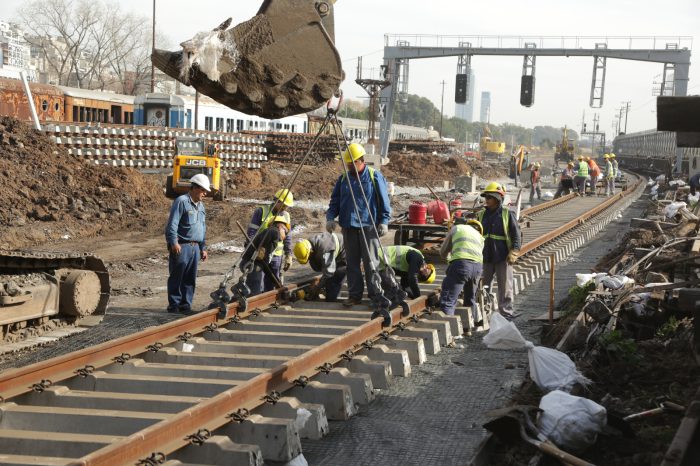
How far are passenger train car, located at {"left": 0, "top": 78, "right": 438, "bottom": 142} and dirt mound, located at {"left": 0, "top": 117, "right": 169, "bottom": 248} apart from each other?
9.04m

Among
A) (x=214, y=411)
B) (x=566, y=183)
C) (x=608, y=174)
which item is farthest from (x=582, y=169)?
(x=214, y=411)

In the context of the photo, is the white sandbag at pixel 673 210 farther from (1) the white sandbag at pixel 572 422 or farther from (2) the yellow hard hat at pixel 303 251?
(1) the white sandbag at pixel 572 422

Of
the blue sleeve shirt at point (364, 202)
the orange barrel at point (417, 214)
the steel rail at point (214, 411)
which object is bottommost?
the steel rail at point (214, 411)

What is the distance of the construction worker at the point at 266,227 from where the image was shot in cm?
979

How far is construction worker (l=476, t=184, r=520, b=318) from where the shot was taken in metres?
10.2

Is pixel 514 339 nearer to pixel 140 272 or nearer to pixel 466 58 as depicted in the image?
pixel 140 272

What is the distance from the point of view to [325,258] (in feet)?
32.8

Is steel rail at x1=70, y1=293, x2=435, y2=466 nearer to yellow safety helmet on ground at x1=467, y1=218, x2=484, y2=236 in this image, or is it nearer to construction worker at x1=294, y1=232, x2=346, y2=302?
construction worker at x1=294, y1=232, x2=346, y2=302

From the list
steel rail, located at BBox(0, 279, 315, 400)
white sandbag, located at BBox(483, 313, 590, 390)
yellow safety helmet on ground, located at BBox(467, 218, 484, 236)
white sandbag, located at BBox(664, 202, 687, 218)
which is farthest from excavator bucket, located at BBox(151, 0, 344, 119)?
white sandbag, located at BBox(664, 202, 687, 218)

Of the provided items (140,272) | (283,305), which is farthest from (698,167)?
(283,305)

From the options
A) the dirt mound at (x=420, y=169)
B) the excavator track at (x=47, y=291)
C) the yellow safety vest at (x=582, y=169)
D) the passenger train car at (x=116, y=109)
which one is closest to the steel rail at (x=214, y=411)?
the excavator track at (x=47, y=291)

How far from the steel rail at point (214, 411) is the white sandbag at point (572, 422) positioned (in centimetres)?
190

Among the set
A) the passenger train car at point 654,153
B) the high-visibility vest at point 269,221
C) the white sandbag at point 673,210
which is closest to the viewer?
the high-visibility vest at point 269,221

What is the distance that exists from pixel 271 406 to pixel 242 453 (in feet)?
3.05
